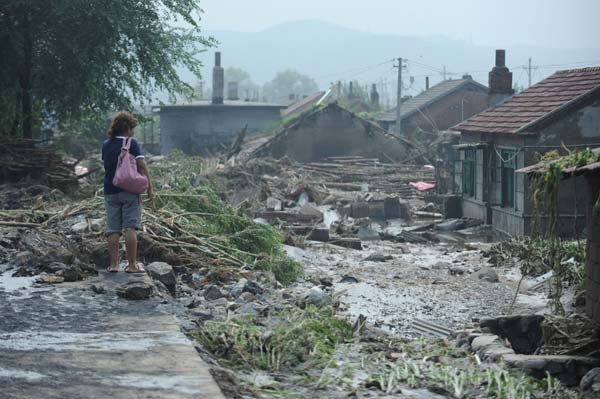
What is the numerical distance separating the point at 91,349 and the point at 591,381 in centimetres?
462

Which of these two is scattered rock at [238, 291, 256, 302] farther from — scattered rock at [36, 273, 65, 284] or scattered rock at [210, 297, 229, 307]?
scattered rock at [36, 273, 65, 284]

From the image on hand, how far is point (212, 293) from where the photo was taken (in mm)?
10992

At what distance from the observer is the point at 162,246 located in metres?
12.5

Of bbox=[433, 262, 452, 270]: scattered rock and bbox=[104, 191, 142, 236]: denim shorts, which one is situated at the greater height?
bbox=[104, 191, 142, 236]: denim shorts

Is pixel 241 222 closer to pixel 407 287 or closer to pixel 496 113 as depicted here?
pixel 407 287

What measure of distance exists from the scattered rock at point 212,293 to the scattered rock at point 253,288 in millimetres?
415

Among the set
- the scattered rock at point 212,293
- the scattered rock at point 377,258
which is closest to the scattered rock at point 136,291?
the scattered rock at point 212,293

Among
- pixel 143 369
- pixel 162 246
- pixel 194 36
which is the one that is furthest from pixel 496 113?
pixel 143 369

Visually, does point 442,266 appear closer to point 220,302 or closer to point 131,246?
point 220,302

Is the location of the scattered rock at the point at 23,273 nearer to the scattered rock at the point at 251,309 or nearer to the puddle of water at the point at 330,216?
the scattered rock at the point at 251,309

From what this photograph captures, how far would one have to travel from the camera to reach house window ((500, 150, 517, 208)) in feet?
90.4

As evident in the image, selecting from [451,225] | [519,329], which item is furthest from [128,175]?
[451,225]

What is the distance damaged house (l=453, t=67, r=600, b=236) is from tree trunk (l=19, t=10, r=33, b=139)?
12804 mm

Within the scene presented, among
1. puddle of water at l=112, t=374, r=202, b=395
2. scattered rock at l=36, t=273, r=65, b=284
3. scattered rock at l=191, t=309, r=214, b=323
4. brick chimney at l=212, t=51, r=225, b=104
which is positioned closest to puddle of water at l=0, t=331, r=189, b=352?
puddle of water at l=112, t=374, r=202, b=395
